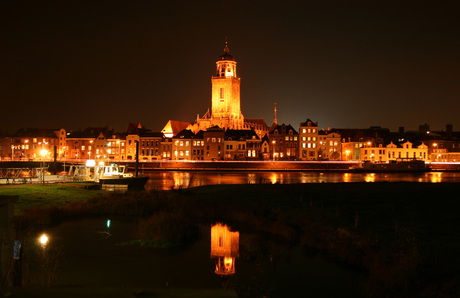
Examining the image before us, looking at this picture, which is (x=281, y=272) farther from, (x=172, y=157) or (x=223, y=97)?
(x=223, y=97)

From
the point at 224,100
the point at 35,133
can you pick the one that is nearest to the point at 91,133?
the point at 35,133

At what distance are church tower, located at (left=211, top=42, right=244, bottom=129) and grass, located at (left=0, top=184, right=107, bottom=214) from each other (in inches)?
3911

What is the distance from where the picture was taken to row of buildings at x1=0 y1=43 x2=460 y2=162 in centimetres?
11253

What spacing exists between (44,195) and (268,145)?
8650 centimetres

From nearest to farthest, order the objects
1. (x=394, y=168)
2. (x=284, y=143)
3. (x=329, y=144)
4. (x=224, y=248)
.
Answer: (x=224, y=248) < (x=394, y=168) < (x=284, y=143) < (x=329, y=144)

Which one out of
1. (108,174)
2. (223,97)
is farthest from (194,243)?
(223,97)

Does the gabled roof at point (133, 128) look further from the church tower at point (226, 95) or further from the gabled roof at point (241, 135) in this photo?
the gabled roof at point (241, 135)

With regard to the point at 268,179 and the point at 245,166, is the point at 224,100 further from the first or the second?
the point at 268,179

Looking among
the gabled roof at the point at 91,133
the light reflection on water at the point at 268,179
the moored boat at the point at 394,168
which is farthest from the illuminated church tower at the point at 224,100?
the light reflection on water at the point at 268,179

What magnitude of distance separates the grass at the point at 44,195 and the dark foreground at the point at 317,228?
191cm

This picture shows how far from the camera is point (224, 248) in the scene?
19859 mm

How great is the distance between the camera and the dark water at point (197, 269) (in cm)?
1445

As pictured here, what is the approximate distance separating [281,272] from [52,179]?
113ft

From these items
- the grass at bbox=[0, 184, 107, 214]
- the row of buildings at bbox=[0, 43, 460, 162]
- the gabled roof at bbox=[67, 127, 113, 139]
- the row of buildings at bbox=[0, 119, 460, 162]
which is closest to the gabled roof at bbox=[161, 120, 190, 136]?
the row of buildings at bbox=[0, 43, 460, 162]
